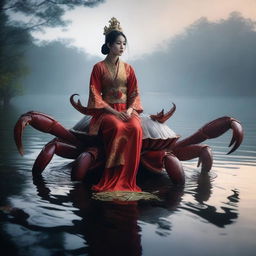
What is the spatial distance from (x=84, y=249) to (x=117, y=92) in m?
2.36

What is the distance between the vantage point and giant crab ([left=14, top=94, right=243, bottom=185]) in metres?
4.48

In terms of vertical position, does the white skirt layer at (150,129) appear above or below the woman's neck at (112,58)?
below

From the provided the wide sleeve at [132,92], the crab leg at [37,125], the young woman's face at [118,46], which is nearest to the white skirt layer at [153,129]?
the wide sleeve at [132,92]

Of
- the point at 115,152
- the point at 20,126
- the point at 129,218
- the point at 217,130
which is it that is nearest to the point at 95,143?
the point at 115,152

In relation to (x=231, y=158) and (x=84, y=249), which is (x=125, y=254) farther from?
(x=231, y=158)

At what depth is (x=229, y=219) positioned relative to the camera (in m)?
3.34

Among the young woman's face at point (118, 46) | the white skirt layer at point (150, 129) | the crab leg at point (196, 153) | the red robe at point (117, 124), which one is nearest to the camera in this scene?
the red robe at point (117, 124)

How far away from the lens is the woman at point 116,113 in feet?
14.0

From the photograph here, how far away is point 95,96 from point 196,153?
60.5 inches

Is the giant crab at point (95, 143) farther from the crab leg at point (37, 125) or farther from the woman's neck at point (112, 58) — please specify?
the woman's neck at point (112, 58)

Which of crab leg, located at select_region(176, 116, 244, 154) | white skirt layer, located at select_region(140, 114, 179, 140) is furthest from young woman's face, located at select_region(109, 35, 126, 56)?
crab leg, located at select_region(176, 116, 244, 154)

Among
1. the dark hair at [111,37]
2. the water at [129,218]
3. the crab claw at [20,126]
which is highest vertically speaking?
the dark hair at [111,37]

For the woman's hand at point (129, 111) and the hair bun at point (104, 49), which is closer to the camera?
the woman's hand at point (129, 111)

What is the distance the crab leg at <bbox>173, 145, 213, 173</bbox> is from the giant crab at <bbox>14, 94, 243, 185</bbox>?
0.15 meters
